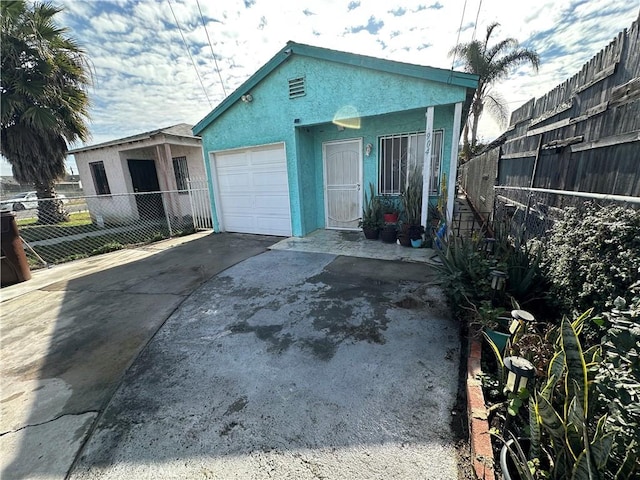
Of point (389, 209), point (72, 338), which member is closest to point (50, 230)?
point (72, 338)

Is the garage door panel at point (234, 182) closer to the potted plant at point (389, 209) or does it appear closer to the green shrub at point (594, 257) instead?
the potted plant at point (389, 209)

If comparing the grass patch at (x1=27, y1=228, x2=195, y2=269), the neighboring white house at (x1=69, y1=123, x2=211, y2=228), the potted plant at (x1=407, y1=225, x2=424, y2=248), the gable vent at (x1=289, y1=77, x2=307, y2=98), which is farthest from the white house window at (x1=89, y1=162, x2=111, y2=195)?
the potted plant at (x1=407, y1=225, x2=424, y2=248)

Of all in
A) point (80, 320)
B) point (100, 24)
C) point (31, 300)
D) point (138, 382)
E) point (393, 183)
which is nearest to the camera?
point (138, 382)

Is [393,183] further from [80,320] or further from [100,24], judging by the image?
[100,24]

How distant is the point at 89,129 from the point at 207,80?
4719mm

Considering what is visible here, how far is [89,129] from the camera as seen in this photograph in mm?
→ 9594

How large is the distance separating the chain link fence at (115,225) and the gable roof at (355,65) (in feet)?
11.8

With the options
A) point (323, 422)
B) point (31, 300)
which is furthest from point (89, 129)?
point (323, 422)

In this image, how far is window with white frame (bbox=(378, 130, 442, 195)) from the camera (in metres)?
5.66

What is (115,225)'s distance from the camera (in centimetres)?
1072

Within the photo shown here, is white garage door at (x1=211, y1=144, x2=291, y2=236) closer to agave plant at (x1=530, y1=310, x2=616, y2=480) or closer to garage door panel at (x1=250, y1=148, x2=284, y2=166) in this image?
garage door panel at (x1=250, y1=148, x2=284, y2=166)

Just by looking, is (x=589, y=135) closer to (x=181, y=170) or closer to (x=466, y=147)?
Answer: (x=181, y=170)

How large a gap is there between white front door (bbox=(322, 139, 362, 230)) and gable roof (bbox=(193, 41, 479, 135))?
1695 millimetres

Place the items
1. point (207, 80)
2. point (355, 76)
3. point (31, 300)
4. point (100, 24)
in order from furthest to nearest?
1. point (207, 80)
2. point (100, 24)
3. point (355, 76)
4. point (31, 300)
